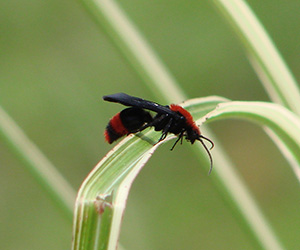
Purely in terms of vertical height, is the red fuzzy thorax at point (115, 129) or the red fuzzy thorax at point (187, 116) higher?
the red fuzzy thorax at point (115, 129)

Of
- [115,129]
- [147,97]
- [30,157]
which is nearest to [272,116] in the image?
[115,129]

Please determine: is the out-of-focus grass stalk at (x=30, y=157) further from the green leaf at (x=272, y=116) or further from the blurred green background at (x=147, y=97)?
the blurred green background at (x=147, y=97)

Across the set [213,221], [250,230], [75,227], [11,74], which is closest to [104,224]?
[75,227]

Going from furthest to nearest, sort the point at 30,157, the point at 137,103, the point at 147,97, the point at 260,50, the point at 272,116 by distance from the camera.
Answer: the point at 147,97
the point at 30,157
the point at 137,103
the point at 260,50
the point at 272,116

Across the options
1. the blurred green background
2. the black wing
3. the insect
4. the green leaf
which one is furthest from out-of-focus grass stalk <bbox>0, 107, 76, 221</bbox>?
the blurred green background

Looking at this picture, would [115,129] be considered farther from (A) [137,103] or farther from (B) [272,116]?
(B) [272,116]

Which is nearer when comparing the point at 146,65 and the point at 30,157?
the point at 146,65

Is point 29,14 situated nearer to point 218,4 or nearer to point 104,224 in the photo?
point 218,4

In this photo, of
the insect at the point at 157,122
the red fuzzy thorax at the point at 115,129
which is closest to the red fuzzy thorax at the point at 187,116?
the insect at the point at 157,122
